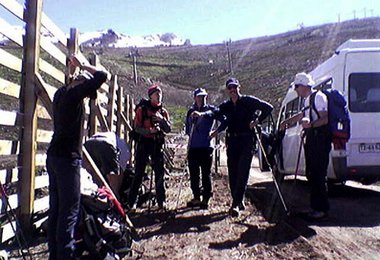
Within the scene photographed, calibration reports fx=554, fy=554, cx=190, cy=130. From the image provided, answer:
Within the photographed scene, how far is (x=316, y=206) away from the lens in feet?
22.8

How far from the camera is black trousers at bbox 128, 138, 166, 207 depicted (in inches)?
293

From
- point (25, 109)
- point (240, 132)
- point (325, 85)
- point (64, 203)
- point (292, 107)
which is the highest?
point (325, 85)

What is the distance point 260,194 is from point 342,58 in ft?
8.94

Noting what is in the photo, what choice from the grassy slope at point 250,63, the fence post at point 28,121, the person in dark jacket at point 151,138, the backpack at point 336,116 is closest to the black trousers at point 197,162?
the person in dark jacket at point 151,138

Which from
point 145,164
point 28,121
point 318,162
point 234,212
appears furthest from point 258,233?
point 28,121

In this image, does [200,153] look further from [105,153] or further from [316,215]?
[316,215]

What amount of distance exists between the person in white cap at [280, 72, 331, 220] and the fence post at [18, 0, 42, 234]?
322cm

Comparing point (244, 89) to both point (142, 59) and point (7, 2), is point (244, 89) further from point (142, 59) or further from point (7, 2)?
point (7, 2)

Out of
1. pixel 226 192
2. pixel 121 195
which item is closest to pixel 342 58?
pixel 226 192

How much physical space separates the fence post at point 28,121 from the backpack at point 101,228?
3.64 feet

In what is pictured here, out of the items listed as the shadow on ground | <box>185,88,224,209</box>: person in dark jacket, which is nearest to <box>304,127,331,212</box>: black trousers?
the shadow on ground

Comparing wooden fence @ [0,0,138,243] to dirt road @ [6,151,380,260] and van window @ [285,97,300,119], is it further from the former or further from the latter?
van window @ [285,97,300,119]

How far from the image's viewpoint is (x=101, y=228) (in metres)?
4.88

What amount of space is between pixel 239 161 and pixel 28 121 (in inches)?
114
